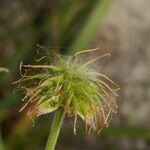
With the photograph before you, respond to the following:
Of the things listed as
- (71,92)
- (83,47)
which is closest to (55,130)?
(71,92)

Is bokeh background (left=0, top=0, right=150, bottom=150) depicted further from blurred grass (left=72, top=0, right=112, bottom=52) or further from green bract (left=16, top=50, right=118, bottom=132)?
green bract (left=16, top=50, right=118, bottom=132)

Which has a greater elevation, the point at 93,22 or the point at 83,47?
the point at 93,22

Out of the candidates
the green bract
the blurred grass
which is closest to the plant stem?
the green bract

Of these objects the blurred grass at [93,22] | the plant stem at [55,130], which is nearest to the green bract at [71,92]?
the plant stem at [55,130]

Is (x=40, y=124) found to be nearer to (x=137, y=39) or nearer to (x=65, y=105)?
(x=137, y=39)

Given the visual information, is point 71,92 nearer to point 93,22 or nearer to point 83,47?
point 83,47

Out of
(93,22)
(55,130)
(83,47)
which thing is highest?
(93,22)

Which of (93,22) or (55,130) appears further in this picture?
(93,22)
